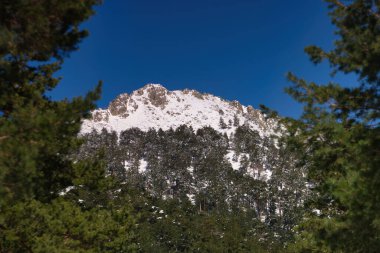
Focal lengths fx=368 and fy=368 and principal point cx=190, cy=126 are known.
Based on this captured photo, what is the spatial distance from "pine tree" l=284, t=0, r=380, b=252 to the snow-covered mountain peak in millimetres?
151925

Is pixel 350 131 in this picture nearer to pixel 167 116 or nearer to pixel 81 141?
pixel 81 141

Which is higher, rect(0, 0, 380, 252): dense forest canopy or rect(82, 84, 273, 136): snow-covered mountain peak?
rect(82, 84, 273, 136): snow-covered mountain peak

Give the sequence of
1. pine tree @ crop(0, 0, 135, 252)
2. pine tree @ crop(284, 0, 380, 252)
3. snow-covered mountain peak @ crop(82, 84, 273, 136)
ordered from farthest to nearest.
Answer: snow-covered mountain peak @ crop(82, 84, 273, 136)
pine tree @ crop(284, 0, 380, 252)
pine tree @ crop(0, 0, 135, 252)

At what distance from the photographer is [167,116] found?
184750 millimetres

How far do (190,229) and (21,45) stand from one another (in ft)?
188

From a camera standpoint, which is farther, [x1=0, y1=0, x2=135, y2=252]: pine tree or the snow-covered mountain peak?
the snow-covered mountain peak

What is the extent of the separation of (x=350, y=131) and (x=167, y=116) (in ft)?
578

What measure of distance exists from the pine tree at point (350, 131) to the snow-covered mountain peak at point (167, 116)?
152m

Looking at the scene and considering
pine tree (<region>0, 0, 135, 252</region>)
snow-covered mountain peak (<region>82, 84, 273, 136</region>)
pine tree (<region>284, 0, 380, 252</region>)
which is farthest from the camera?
snow-covered mountain peak (<region>82, 84, 273, 136</region>)

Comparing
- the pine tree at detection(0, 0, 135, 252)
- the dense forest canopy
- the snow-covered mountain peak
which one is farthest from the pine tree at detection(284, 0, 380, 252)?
the snow-covered mountain peak

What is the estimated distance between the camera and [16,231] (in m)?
11.3

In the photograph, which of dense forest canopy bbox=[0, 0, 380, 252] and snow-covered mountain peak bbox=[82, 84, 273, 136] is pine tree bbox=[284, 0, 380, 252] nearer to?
dense forest canopy bbox=[0, 0, 380, 252]

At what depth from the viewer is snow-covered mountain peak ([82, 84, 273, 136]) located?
17300 centimetres

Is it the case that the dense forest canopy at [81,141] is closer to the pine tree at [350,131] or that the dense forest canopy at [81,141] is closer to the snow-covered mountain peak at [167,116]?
the pine tree at [350,131]
